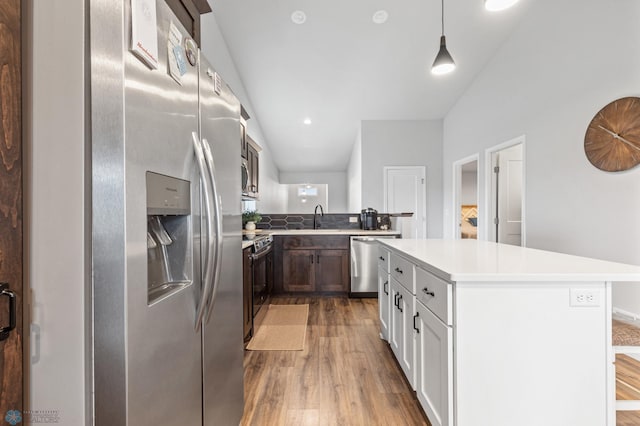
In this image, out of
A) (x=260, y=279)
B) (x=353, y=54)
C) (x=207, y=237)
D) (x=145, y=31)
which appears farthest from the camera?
(x=353, y=54)

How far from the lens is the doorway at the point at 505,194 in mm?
4176

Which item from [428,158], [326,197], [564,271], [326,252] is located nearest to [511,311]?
[564,271]

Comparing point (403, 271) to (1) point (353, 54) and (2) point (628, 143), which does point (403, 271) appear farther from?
(1) point (353, 54)

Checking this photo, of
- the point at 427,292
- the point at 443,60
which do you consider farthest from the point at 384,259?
the point at 443,60

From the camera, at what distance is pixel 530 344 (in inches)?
44.9

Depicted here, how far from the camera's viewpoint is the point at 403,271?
71.7 inches

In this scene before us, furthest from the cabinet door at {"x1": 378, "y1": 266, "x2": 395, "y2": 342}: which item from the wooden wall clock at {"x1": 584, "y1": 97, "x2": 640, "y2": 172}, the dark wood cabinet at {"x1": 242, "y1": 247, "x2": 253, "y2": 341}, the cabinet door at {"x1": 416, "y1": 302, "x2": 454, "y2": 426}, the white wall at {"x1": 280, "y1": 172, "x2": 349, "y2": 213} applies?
the white wall at {"x1": 280, "y1": 172, "x2": 349, "y2": 213}

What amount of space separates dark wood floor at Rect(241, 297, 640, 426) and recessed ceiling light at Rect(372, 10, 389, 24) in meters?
3.57

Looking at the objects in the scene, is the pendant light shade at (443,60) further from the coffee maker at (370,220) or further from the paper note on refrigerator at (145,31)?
the paper note on refrigerator at (145,31)

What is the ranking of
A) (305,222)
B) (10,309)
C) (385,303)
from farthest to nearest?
(305,222)
(385,303)
(10,309)

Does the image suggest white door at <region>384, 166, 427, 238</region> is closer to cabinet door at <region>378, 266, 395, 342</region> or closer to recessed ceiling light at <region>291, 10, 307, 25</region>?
recessed ceiling light at <region>291, 10, 307, 25</region>

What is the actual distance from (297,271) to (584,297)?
3056 millimetres

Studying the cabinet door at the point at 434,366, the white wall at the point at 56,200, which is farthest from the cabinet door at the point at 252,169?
the white wall at the point at 56,200

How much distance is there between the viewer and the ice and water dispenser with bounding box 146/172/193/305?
78 cm
